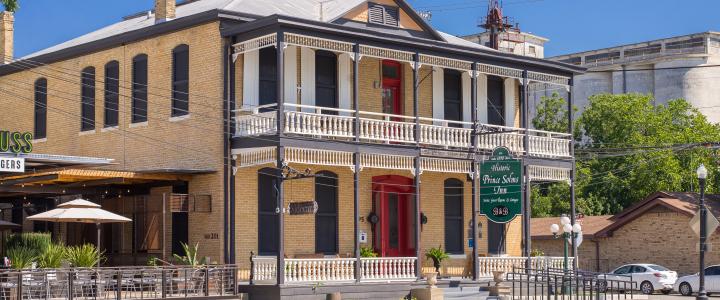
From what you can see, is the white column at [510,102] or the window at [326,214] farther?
the white column at [510,102]

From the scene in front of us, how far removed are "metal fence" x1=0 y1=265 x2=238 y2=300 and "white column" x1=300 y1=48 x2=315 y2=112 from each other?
19.6ft

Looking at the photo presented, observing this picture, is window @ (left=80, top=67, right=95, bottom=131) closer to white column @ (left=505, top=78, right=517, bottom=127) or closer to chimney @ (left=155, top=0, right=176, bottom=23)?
chimney @ (left=155, top=0, right=176, bottom=23)

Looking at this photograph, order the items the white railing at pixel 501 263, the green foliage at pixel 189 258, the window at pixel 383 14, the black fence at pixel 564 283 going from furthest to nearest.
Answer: the white railing at pixel 501 263
the window at pixel 383 14
the black fence at pixel 564 283
the green foliage at pixel 189 258

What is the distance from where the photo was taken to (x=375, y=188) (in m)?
34.8

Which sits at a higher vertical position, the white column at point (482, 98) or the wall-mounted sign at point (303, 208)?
the white column at point (482, 98)

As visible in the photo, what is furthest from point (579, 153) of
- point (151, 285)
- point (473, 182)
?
point (151, 285)

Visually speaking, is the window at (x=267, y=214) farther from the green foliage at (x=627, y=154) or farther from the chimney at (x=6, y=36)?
the green foliage at (x=627, y=154)

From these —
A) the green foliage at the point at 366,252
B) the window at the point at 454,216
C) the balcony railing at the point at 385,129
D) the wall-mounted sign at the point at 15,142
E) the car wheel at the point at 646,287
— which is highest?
the balcony railing at the point at 385,129

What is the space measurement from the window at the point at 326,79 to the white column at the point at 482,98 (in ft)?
19.7

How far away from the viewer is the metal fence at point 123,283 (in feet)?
81.6

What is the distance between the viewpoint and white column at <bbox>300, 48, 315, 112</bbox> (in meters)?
32.5

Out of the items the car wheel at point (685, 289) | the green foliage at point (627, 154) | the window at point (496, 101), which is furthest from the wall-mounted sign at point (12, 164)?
the green foliage at point (627, 154)

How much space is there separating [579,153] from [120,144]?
1442 inches

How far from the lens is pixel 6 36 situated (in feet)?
129
